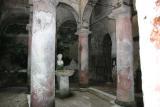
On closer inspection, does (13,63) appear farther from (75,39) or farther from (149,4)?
(149,4)

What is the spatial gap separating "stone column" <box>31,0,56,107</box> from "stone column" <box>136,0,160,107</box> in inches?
130

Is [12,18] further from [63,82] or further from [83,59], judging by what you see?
[63,82]

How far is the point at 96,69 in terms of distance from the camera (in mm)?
14672

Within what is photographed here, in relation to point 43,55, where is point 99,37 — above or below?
above

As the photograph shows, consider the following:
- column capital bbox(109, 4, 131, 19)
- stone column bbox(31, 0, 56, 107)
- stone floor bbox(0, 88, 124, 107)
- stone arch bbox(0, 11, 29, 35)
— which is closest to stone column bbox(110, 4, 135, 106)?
column capital bbox(109, 4, 131, 19)

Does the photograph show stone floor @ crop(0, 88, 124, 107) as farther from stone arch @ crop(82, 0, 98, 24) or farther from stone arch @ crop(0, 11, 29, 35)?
stone arch @ crop(0, 11, 29, 35)

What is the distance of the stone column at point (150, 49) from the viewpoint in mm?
846

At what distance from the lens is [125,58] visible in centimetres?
666

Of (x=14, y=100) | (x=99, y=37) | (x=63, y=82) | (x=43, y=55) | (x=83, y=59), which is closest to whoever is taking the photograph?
(x=43, y=55)

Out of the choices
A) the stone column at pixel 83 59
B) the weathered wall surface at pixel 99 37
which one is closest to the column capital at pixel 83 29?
the stone column at pixel 83 59

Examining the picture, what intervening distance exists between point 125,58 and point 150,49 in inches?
233

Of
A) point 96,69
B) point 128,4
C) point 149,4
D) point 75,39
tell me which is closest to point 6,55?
point 75,39

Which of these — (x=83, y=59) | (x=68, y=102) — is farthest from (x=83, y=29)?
(x=68, y=102)

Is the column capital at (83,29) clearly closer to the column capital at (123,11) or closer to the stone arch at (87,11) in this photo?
the stone arch at (87,11)
